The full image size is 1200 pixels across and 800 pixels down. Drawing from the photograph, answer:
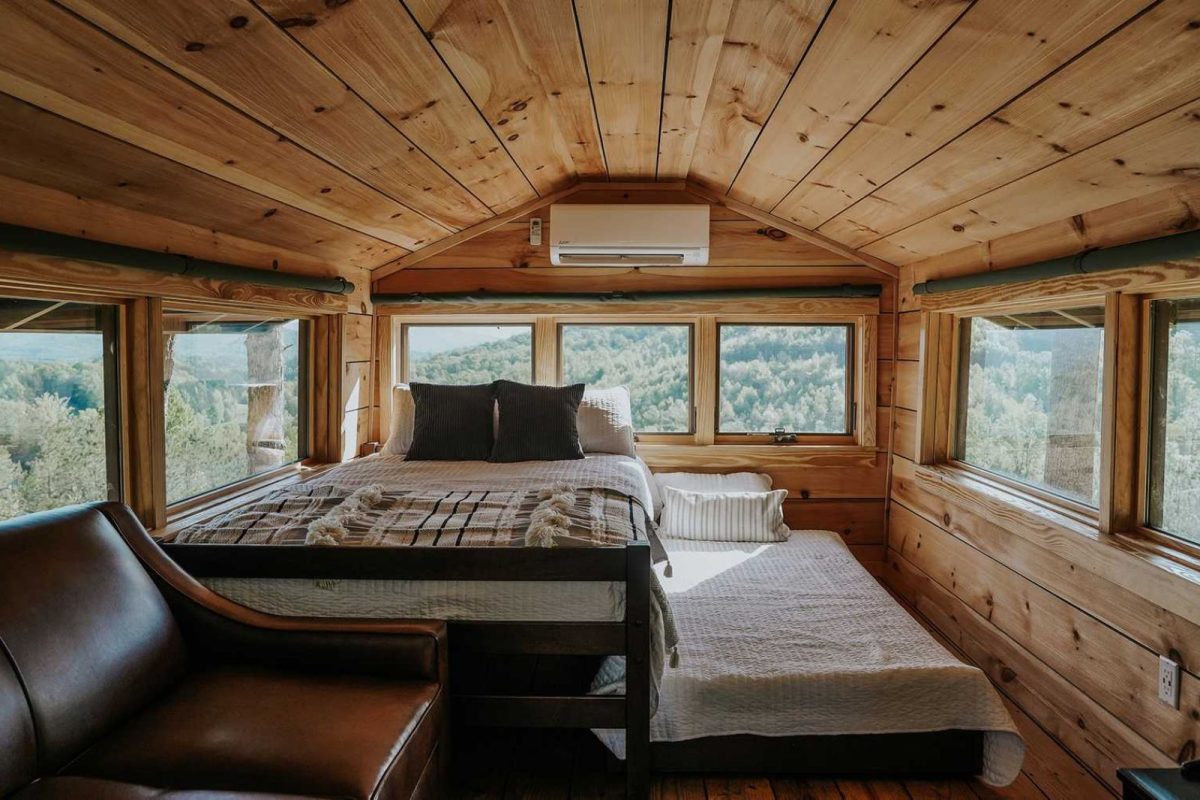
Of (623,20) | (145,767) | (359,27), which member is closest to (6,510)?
(145,767)

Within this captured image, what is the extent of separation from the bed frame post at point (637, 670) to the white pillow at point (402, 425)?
1.78 metres

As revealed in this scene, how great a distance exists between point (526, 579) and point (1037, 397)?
1.99 meters

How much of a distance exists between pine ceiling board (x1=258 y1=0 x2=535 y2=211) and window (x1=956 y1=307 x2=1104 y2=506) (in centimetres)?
210

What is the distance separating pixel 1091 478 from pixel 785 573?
44.7 inches

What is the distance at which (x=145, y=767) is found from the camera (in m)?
1.31

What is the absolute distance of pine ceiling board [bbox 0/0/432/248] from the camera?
1261 millimetres

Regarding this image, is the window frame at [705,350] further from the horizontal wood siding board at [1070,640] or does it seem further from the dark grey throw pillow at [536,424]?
the horizontal wood siding board at [1070,640]

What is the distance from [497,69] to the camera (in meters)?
1.96

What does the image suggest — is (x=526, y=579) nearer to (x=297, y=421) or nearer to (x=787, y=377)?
(x=297, y=421)

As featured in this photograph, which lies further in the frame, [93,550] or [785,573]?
[785,573]

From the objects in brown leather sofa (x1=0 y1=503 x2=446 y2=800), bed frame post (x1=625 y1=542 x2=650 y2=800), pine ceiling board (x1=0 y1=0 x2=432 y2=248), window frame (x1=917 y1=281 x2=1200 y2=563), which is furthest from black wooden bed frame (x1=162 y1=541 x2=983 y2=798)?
window frame (x1=917 y1=281 x2=1200 y2=563)

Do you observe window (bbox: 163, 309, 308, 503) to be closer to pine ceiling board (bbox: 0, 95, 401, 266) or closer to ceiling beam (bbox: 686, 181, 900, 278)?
pine ceiling board (bbox: 0, 95, 401, 266)

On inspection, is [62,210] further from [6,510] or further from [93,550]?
[93,550]

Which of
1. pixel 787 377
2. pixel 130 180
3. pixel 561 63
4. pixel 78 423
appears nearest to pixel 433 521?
pixel 78 423
